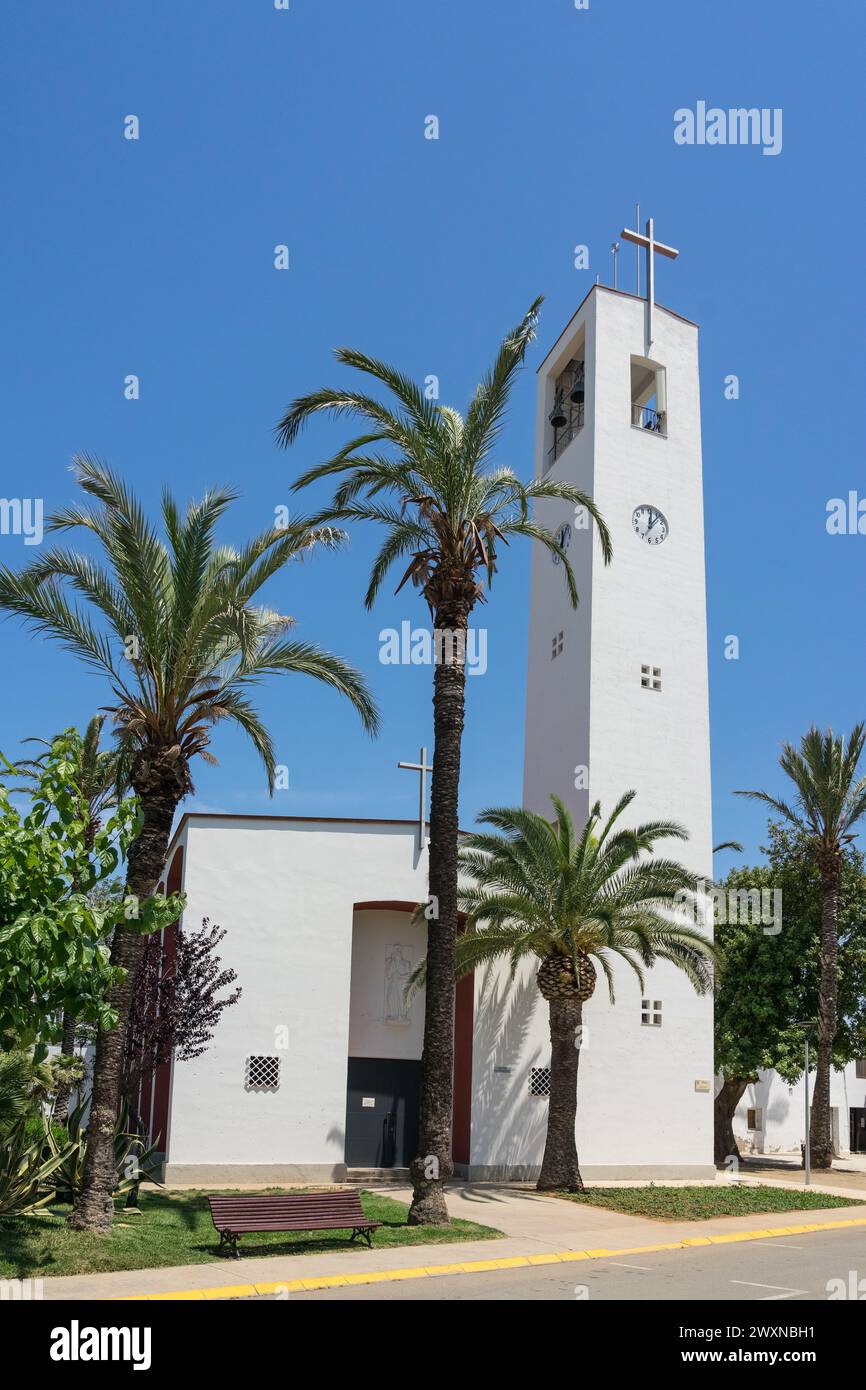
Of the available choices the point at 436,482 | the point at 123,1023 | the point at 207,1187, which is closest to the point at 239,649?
the point at 436,482

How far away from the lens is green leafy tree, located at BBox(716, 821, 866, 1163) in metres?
33.0

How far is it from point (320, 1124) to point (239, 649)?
38.0ft

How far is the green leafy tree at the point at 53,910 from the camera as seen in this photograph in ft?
36.9

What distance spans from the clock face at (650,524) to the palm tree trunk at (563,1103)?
1171 cm

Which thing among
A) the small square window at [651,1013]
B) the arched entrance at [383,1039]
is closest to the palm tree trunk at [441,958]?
the arched entrance at [383,1039]

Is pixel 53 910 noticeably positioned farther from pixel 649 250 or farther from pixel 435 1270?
pixel 649 250

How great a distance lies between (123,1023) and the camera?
56.5 feet

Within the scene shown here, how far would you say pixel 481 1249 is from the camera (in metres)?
15.6

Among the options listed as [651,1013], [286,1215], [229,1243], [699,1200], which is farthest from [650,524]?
[229,1243]

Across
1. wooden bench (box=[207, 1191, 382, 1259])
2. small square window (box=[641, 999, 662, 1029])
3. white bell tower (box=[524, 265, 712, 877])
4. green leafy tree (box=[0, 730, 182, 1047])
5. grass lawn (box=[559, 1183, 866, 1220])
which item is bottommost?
grass lawn (box=[559, 1183, 866, 1220])

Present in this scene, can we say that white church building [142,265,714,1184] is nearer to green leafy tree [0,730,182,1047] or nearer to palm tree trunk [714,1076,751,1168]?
palm tree trunk [714,1076,751,1168]

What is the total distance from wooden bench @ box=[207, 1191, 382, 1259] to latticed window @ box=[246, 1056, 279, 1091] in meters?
8.28

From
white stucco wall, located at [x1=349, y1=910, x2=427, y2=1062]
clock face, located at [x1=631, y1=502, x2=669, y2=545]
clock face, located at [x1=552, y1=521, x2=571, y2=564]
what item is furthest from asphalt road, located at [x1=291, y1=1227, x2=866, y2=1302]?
clock face, located at [x1=552, y1=521, x2=571, y2=564]

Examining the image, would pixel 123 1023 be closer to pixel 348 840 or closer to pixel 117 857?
pixel 117 857
